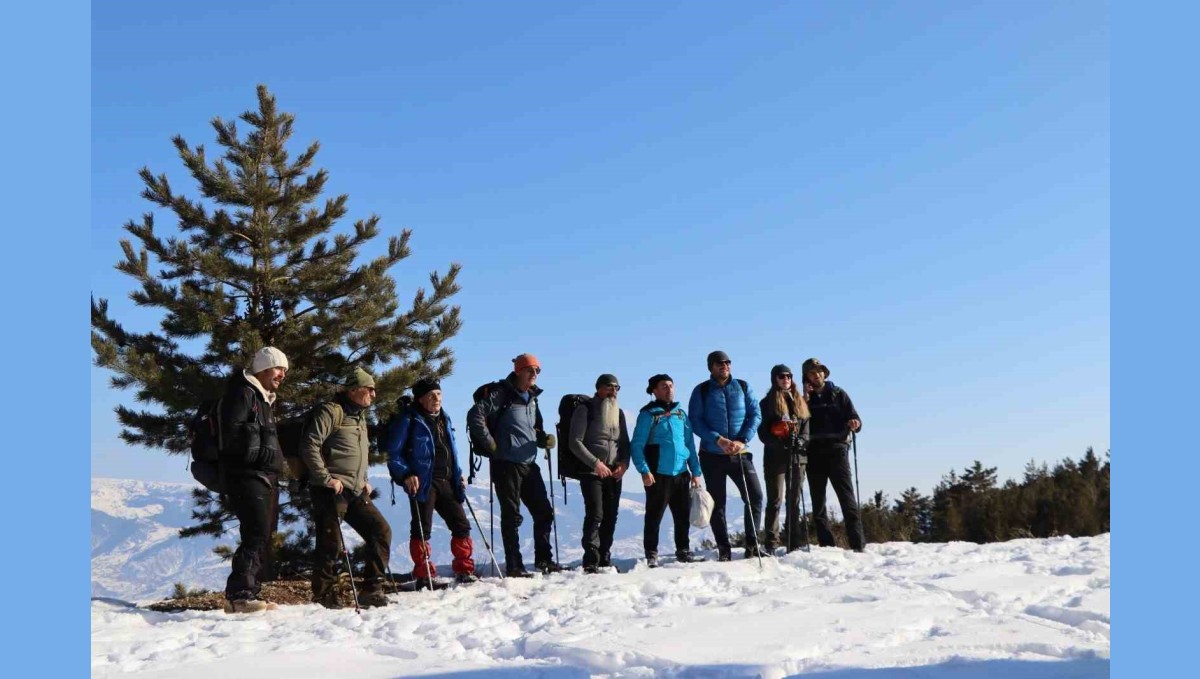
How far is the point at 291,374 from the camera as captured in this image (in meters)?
12.2

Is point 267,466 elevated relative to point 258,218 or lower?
lower

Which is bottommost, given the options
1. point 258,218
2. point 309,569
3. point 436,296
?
point 309,569

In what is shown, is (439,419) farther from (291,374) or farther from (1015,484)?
(1015,484)

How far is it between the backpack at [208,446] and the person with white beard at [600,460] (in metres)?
3.80

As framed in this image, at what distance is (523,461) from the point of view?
10.4m

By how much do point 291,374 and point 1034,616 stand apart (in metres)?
8.93

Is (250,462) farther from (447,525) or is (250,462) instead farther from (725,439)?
(725,439)

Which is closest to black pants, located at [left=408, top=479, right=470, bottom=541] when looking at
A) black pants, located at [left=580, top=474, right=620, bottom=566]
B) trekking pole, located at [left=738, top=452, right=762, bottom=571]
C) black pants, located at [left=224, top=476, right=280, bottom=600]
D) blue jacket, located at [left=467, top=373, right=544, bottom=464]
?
blue jacket, located at [left=467, top=373, right=544, bottom=464]

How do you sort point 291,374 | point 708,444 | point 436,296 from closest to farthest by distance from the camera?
point 708,444
point 291,374
point 436,296

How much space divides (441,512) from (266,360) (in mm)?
2718

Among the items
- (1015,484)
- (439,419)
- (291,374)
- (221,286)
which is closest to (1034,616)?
(439,419)

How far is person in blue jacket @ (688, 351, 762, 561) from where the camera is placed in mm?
11133

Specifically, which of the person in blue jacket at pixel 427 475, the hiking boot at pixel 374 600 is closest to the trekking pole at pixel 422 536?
the person in blue jacket at pixel 427 475

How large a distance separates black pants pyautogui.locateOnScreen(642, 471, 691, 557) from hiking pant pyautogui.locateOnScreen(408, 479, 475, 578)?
6.92 feet
